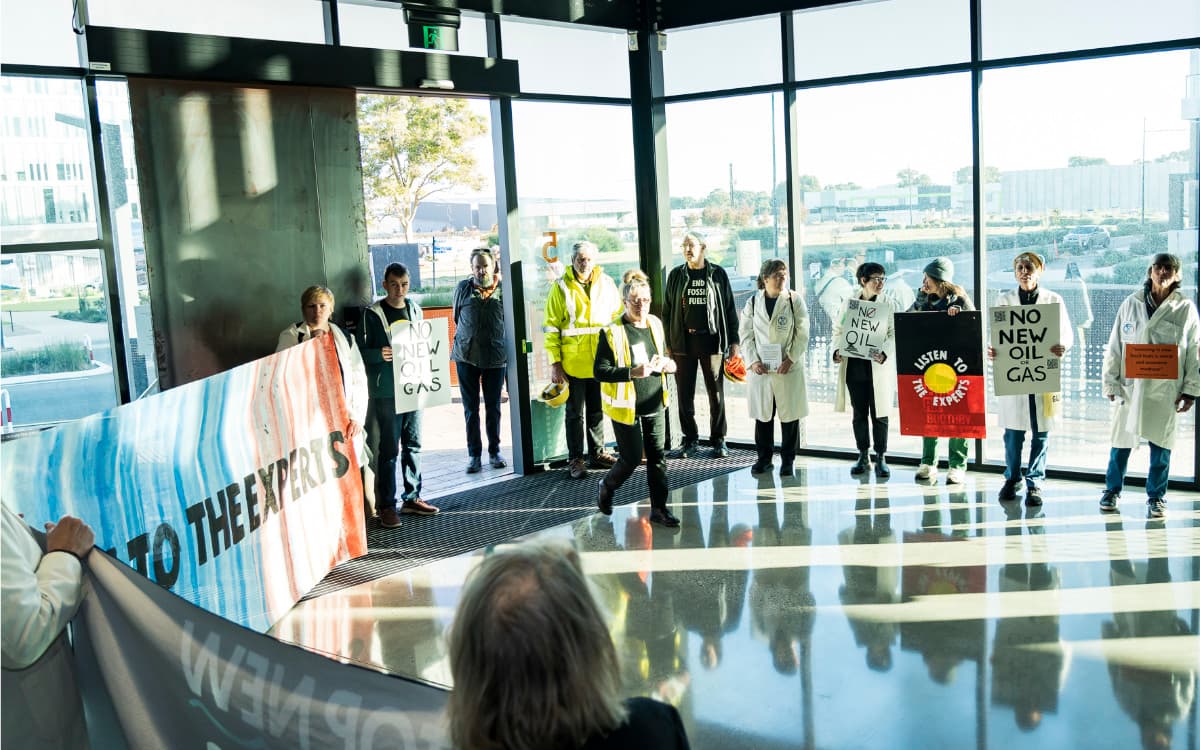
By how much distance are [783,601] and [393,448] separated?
2888 millimetres

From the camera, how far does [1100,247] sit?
7426 millimetres

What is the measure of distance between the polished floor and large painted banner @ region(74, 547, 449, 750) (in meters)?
1.28

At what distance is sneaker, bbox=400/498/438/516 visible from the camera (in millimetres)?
7352

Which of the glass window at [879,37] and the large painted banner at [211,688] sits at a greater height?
the glass window at [879,37]

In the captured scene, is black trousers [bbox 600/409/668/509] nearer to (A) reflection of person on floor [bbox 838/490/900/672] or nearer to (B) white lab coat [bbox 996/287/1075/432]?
(A) reflection of person on floor [bbox 838/490/900/672]

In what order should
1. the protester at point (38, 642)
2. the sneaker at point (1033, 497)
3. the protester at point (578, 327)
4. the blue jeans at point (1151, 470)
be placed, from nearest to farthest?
the protester at point (38, 642)
the blue jeans at point (1151, 470)
the sneaker at point (1033, 497)
the protester at point (578, 327)

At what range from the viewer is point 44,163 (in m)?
5.60

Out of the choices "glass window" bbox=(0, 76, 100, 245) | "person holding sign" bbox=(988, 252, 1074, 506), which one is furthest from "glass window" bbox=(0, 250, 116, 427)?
"person holding sign" bbox=(988, 252, 1074, 506)

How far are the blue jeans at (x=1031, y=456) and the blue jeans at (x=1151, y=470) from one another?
423 millimetres

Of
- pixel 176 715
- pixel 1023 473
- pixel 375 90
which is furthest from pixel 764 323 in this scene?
pixel 176 715

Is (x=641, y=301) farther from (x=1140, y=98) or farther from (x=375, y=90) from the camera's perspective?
(x=1140, y=98)

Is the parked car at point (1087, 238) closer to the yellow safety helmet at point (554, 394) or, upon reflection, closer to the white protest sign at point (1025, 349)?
the white protest sign at point (1025, 349)

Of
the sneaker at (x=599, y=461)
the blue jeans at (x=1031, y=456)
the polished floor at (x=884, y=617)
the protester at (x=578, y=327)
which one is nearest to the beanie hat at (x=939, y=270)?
the blue jeans at (x=1031, y=456)

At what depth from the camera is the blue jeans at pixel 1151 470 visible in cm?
668
